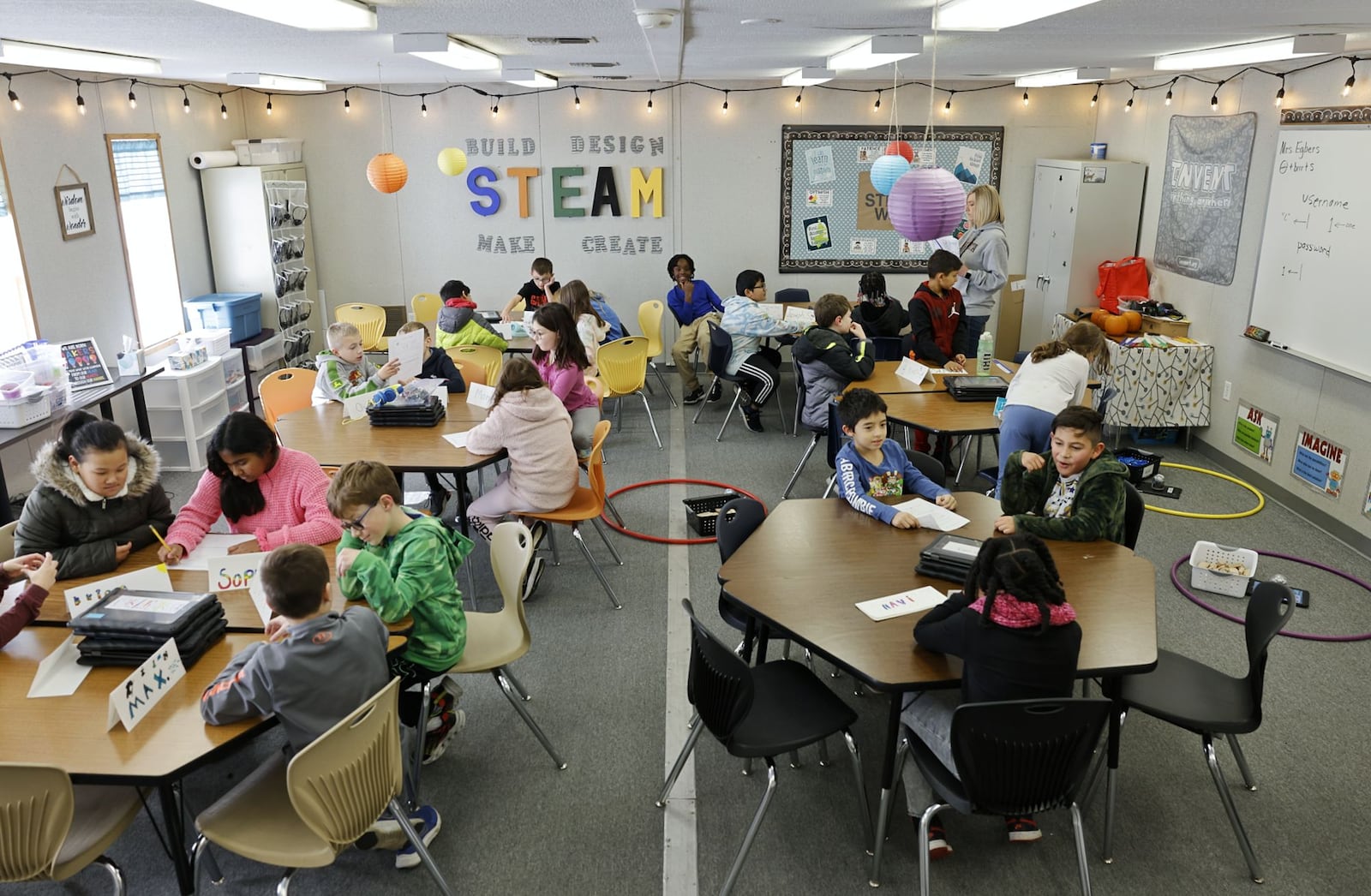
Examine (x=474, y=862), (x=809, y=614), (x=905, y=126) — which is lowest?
(x=474, y=862)

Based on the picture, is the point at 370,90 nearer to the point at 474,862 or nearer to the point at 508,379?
the point at 508,379

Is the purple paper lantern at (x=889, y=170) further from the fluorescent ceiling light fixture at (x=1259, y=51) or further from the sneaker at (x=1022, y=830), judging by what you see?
the sneaker at (x=1022, y=830)

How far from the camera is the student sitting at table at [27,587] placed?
2875 millimetres

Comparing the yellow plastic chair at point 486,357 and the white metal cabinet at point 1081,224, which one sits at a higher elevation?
the white metal cabinet at point 1081,224

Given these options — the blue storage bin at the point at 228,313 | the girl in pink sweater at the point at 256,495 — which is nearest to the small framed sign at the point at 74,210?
the blue storage bin at the point at 228,313

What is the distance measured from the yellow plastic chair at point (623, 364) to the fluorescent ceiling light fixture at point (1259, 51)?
12.2 feet

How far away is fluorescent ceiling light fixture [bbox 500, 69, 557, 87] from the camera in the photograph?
6.94m

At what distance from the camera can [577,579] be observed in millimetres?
5074

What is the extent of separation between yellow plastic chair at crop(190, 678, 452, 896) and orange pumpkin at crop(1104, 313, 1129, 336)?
21.1 feet

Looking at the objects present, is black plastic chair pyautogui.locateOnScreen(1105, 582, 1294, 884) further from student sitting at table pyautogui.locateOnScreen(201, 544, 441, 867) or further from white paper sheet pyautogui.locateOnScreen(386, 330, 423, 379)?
white paper sheet pyautogui.locateOnScreen(386, 330, 423, 379)

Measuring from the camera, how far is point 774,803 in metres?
3.37

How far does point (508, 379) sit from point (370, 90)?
5849 millimetres

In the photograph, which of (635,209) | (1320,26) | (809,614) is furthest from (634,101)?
(809,614)

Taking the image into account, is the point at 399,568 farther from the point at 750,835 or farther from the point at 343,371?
the point at 343,371
